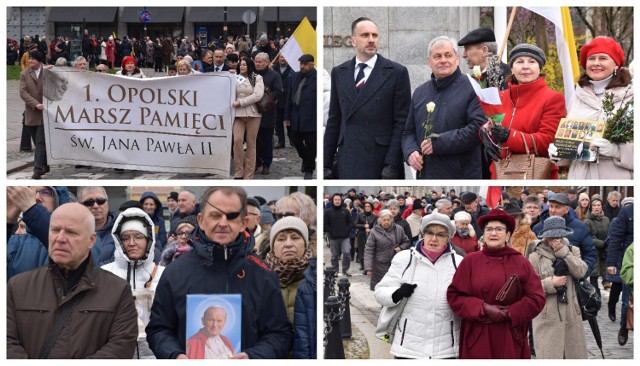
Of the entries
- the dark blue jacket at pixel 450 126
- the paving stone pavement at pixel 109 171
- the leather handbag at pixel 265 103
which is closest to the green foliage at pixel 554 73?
the paving stone pavement at pixel 109 171

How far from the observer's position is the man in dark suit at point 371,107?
244 inches

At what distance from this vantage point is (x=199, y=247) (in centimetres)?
484

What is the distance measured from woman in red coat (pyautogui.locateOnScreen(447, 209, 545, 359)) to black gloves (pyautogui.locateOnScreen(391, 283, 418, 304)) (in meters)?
0.23

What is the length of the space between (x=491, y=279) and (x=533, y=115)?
98 cm

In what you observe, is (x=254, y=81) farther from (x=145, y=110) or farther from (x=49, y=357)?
(x=49, y=357)

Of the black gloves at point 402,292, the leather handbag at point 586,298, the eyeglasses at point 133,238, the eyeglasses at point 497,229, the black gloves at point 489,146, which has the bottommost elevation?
the leather handbag at point 586,298

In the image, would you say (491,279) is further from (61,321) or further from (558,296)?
(61,321)

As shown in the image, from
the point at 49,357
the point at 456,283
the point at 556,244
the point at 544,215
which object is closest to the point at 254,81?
the point at 544,215

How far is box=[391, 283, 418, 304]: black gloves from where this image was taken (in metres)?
5.52

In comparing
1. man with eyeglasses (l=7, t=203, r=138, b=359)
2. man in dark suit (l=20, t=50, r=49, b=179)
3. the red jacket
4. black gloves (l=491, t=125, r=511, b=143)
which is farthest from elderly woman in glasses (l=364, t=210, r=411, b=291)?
man with eyeglasses (l=7, t=203, r=138, b=359)

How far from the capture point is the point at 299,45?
10.0m

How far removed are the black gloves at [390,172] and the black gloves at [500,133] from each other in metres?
0.86

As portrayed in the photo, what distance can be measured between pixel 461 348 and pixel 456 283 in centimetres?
37

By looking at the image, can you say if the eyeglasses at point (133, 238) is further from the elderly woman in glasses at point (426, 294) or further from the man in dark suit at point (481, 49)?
the man in dark suit at point (481, 49)
